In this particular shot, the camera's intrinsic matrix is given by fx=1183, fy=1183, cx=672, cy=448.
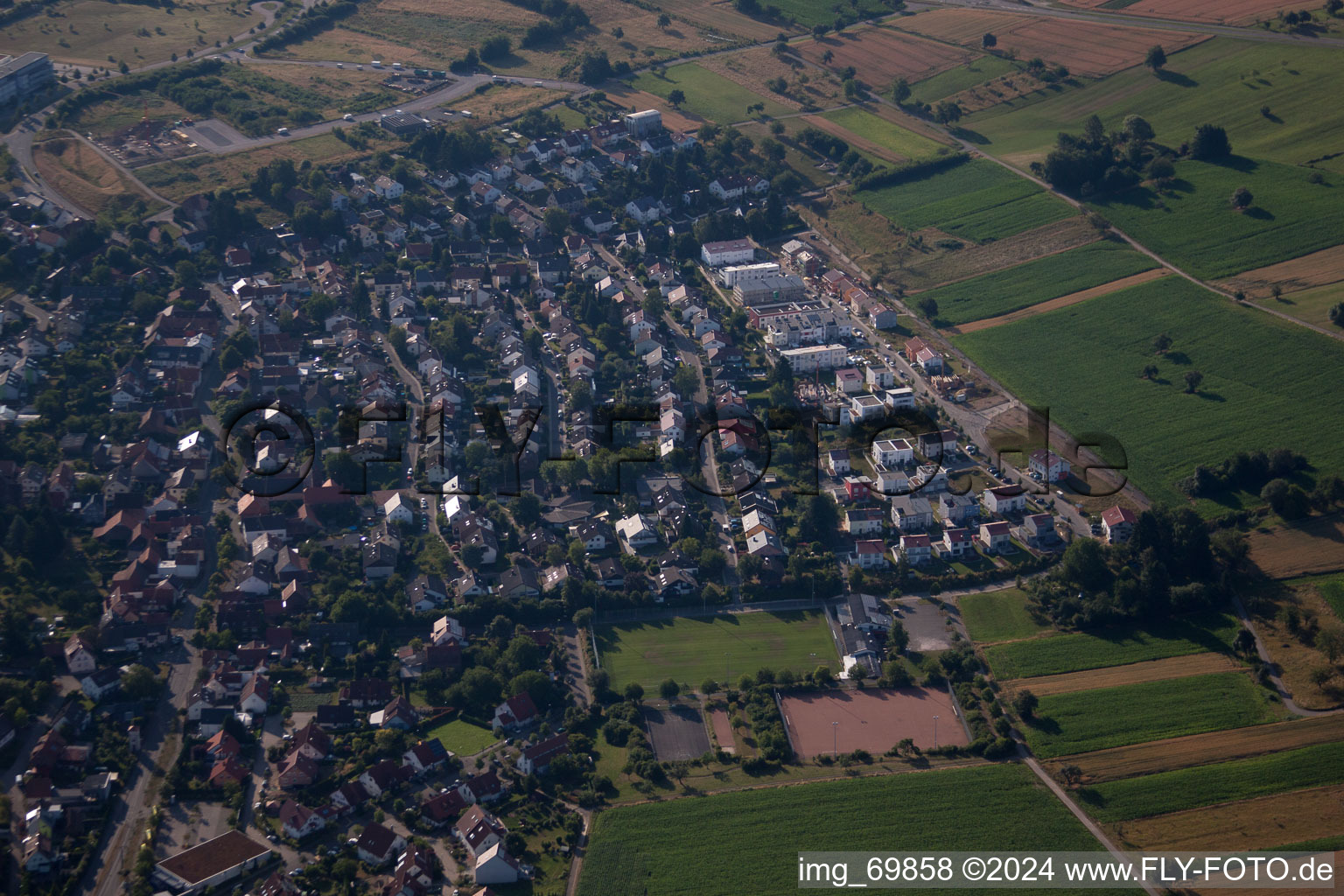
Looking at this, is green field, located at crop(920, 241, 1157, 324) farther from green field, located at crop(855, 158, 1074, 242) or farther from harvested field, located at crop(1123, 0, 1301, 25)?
harvested field, located at crop(1123, 0, 1301, 25)

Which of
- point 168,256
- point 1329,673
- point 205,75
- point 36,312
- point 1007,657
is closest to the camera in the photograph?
point 1329,673

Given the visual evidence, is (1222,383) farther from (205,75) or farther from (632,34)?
(205,75)

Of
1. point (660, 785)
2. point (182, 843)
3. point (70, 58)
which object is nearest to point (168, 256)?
point (70, 58)

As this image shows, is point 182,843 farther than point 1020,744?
No

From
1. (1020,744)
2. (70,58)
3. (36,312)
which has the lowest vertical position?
(1020,744)

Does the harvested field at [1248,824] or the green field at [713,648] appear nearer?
the harvested field at [1248,824]

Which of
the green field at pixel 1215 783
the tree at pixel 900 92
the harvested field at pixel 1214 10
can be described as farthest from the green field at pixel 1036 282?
the harvested field at pixel 1214 10

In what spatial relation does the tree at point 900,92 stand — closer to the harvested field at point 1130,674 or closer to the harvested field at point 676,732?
the harvested field at point 1130,674
